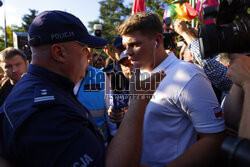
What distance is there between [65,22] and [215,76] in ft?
6.12

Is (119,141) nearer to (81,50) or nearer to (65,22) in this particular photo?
(81,50)

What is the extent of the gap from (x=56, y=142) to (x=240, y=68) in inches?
45.8

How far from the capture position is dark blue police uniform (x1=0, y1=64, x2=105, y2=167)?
95 centimetres

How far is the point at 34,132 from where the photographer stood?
0.97 meters

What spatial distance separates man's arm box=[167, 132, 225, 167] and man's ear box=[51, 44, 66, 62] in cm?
104

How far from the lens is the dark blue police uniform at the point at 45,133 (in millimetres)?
955

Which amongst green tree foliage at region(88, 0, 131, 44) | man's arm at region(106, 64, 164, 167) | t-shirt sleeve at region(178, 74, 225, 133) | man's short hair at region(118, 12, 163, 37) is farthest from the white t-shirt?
green tree foliage at region(88, 0, 131, 44)

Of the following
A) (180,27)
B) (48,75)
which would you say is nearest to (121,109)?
(48,75)

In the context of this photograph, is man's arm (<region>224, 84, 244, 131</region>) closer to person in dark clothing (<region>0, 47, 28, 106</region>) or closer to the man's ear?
the man's ear

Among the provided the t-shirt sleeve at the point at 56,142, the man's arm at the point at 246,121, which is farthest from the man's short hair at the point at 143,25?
the t-shirt sleeve at the point at 56,142

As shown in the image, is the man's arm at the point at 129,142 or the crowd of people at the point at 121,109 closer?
the crowd of people at the point at 121,109

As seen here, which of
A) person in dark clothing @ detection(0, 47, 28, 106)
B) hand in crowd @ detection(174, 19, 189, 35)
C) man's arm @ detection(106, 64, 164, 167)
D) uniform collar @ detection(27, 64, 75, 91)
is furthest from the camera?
person in dark clothing @ detection(0, 47, 28, 106)

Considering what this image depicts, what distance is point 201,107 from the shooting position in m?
1.42

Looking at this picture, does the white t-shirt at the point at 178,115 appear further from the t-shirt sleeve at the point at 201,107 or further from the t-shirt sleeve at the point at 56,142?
the t-shirt sleeve at the point at 56,142
